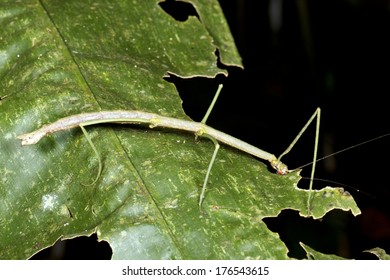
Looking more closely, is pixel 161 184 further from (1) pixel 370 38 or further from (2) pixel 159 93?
(1) pixel 370 38

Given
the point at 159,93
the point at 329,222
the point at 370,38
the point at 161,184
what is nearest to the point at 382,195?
the point at 329,222

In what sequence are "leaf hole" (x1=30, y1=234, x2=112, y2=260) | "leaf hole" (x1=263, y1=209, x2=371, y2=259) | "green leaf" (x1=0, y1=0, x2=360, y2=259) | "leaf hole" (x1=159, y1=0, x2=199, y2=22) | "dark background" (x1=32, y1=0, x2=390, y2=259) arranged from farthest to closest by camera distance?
1. "dark background" (x1=32, y1=0, x2=390, y2=259)
2. "leaf hole" (x1=263, y1=209, x2=371, y2=259)
3. "leaf hole" (x1=30, y1=234, x2=112, y2=260)
4. "leaf hole" (x1=159, y1=0, x2=199, y2=22)
5. "green leaf" (x1=0, y1=0, x2=360, y2=259)

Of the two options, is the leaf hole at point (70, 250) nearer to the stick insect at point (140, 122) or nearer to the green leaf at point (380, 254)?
the stick insect at point (140, 122)

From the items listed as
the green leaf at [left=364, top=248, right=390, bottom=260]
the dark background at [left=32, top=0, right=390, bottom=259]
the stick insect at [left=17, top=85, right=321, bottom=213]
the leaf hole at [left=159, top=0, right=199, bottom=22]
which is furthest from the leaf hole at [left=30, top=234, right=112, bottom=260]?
the green leaf at [left=364, top=248, right=390, bottom=260]

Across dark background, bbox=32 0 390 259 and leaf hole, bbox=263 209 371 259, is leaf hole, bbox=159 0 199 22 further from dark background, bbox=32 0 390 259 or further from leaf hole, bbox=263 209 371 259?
leaf hole, bbox=263 209 371 259

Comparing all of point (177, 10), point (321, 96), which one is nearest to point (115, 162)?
point (177, 10)

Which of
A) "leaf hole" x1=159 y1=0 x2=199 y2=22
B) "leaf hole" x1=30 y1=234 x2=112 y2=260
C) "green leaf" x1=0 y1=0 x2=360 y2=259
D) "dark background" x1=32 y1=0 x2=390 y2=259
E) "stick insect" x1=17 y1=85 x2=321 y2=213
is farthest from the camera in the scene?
"dark background" x1=32 y1=0 x2=390 y2=259

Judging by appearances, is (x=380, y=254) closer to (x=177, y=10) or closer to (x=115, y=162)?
(x=115, y=162)
